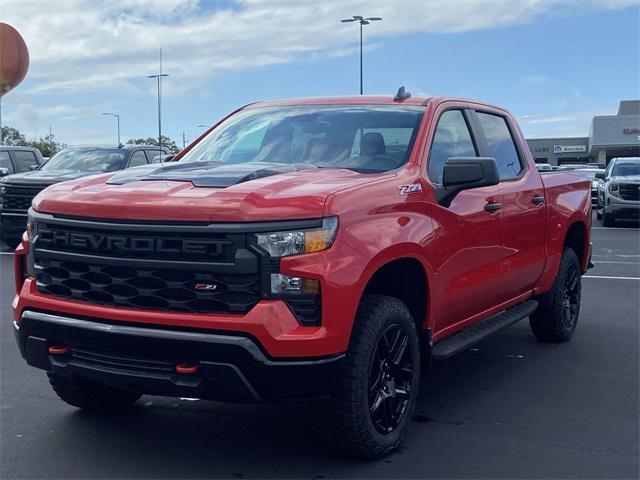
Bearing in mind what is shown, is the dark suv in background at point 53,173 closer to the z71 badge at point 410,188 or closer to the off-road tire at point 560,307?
the off-road tire at point 560,307

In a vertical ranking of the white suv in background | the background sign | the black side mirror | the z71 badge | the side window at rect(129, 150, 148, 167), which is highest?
the black side mirror

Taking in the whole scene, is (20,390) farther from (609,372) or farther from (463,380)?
(609,372)

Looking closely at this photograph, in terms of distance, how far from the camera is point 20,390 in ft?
18.7

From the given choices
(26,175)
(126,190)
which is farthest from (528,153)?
(26,175)

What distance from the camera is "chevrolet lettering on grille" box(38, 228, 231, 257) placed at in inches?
154

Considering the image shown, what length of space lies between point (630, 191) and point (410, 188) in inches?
699

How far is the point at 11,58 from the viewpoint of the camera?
829 cm

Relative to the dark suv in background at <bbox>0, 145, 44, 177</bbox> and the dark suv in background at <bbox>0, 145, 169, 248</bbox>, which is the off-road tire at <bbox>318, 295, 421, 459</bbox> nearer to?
the dark suv in background at <bbox>0, 145, 169, 248</bbox>

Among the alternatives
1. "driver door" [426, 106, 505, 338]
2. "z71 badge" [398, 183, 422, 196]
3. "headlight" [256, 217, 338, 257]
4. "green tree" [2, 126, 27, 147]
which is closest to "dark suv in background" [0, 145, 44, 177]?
"driver door" [426, 106, 505, 338]

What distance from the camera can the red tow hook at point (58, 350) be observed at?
422 centimetres

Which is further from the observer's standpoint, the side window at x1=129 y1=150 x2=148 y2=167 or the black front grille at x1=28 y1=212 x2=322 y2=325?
the side window at x1=129 y1=150 x2=148 y2=167

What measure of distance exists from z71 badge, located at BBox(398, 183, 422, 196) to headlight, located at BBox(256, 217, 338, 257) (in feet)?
2.66

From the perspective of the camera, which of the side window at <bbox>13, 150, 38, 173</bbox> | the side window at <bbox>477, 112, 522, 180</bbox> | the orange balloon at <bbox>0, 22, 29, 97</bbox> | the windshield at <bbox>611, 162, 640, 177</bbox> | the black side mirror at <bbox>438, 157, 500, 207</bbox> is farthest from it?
the windshield at <bbox>611, 162, 640, 177</bbox>

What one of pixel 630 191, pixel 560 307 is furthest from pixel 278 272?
pixel 630 191
